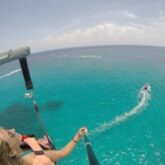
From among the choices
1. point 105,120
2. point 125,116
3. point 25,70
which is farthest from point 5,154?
point 125,116

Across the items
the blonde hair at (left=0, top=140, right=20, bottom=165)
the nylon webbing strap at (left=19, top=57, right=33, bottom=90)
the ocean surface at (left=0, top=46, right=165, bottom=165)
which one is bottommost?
the blonde hair at (left=0, top=140, right=20, bottom=165)

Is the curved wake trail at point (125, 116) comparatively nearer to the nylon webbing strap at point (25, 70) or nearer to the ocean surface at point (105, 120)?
the ocean surface at point (105, 120)

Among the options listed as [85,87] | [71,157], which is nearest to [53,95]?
[85,87]

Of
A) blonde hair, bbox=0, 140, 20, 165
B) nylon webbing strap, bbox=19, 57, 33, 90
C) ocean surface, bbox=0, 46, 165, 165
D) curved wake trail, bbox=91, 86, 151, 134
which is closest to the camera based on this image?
blonde hair, bbox=0, 140, 20, 165

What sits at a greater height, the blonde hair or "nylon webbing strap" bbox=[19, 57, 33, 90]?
"nylon webbing strap" bbox=[19, 57, 33, 90]

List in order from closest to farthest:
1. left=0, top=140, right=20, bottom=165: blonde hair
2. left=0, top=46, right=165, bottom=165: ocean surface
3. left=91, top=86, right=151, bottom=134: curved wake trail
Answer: left=0, top=140, right=20, bottom=165: blonde hair
left=0, top=46, right=165, bottom=165: ocean surface
left=91, top=86, right=151, bottom=134: curved wake trail

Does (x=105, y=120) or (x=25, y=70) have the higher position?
(x=105, y=120)

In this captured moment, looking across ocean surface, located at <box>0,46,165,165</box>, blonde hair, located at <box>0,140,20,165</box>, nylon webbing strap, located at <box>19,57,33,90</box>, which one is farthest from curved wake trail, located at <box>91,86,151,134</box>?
blonde hair, located at <box>0,140,20,165</box>

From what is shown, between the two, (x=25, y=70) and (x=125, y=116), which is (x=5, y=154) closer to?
(x=25, y=70)

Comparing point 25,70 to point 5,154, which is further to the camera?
point 25,70

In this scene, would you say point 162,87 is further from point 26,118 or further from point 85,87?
point 26,118

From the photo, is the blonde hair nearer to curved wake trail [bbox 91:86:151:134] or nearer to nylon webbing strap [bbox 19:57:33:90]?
nylon webbing strap [bbox 19:57:33:90]

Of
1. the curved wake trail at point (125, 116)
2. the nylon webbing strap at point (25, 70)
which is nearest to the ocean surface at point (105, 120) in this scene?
the curved wake trail at point (125, 116)
